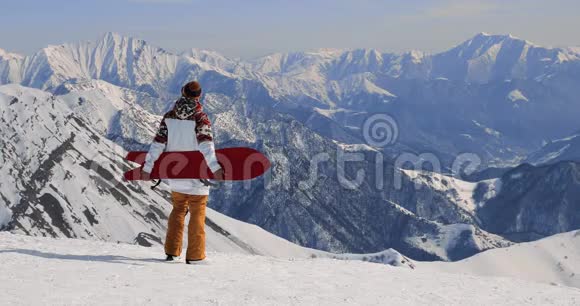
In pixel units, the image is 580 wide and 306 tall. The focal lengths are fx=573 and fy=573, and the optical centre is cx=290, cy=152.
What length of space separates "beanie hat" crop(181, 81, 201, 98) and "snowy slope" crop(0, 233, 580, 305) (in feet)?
13.3

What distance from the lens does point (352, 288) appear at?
12.2m

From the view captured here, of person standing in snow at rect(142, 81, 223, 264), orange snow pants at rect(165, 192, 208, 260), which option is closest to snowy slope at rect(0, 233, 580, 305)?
orange snow pants at rect(165, 192, 208, 260)

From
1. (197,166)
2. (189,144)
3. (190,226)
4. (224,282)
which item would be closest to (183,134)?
(189,144)

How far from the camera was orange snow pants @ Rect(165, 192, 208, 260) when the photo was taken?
13906mm

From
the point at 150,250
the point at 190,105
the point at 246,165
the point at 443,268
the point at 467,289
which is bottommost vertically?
the point at 443,268

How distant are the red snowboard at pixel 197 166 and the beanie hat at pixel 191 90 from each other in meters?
1.37

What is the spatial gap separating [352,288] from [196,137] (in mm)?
5038

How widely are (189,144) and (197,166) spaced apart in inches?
22.7

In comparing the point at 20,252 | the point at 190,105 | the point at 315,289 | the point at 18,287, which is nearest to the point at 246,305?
the point at 315,289

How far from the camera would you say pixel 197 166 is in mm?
13617

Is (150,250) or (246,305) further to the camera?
(150,250)

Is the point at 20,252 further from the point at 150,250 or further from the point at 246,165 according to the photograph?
the point at 246,165

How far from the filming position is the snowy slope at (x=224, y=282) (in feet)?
→ 34.4

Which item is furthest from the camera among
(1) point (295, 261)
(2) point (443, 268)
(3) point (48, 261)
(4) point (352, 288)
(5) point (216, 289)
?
(2) point (443, 268)
